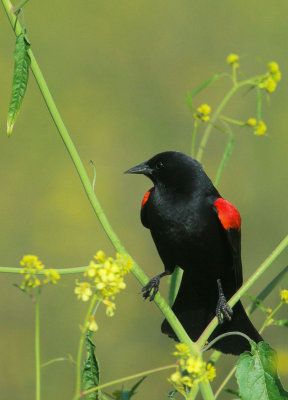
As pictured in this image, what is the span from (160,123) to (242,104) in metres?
0.67

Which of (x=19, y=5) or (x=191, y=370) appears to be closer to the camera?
(x=191, y=370)

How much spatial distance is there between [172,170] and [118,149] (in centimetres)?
197

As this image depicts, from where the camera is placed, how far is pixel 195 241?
8.05 feet

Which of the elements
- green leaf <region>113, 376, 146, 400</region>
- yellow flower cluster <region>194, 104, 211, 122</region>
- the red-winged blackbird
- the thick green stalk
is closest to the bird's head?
the red-winged blackbird

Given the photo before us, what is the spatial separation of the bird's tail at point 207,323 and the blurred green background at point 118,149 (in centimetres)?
111

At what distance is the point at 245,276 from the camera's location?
4129mm

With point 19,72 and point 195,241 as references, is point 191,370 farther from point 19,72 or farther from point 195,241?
point 195,241

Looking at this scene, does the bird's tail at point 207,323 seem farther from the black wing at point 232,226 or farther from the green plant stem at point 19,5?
the green plant stem at point 19,5

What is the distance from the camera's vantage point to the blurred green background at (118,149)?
3922 millimetres

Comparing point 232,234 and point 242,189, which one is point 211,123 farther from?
point 242,189

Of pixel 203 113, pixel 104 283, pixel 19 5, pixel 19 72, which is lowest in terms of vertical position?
pixel 104 283

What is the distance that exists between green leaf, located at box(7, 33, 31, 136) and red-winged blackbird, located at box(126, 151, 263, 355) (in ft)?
3.41

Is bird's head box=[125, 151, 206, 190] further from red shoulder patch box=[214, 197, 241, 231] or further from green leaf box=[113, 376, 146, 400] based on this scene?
green leaf box=[113, 376, 146, 400]

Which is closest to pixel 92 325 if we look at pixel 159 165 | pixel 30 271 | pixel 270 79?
pixel 30 271
